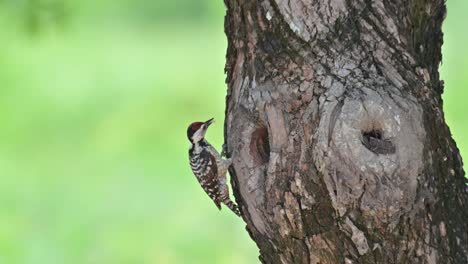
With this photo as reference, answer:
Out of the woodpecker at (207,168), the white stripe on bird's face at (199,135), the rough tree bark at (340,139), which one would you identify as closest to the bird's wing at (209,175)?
the woodpecker at (207,168)

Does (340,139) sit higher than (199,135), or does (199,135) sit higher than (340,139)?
(199,135)

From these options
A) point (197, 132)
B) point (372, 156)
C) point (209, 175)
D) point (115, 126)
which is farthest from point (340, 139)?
point (115, 126)

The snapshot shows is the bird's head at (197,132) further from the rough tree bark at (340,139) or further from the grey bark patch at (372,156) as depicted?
the grey bark patch at (372,156)

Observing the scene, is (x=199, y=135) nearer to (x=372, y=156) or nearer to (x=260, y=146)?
(x=260, y=146)

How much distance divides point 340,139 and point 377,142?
5.3 inches

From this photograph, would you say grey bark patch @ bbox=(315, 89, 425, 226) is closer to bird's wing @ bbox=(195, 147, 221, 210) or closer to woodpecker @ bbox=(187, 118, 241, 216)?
woodpecker @ bbox=(187, 118, 241, 216)

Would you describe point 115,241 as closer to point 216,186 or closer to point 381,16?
point 216,186

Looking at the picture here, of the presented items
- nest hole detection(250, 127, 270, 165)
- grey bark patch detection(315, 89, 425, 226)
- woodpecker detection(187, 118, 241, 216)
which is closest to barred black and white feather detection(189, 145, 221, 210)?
woodpecker detection(187, 118, 241, 216)

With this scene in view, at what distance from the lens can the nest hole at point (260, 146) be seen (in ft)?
11.7

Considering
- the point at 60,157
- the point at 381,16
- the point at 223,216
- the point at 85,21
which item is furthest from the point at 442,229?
the point at 85,21

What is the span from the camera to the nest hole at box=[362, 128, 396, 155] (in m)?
3.27

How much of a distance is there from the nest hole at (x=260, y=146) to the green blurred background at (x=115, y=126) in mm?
1648

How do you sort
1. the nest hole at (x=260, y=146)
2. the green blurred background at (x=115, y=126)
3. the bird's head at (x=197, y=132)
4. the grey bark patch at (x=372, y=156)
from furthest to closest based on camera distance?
the green blurred background at (x=115, y=126) → the bird's head at (x=197, y=132) → the nest hole at (x=260, y=146) → the grey bark patch at (x=372, y=156)

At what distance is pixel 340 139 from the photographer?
3238mm
